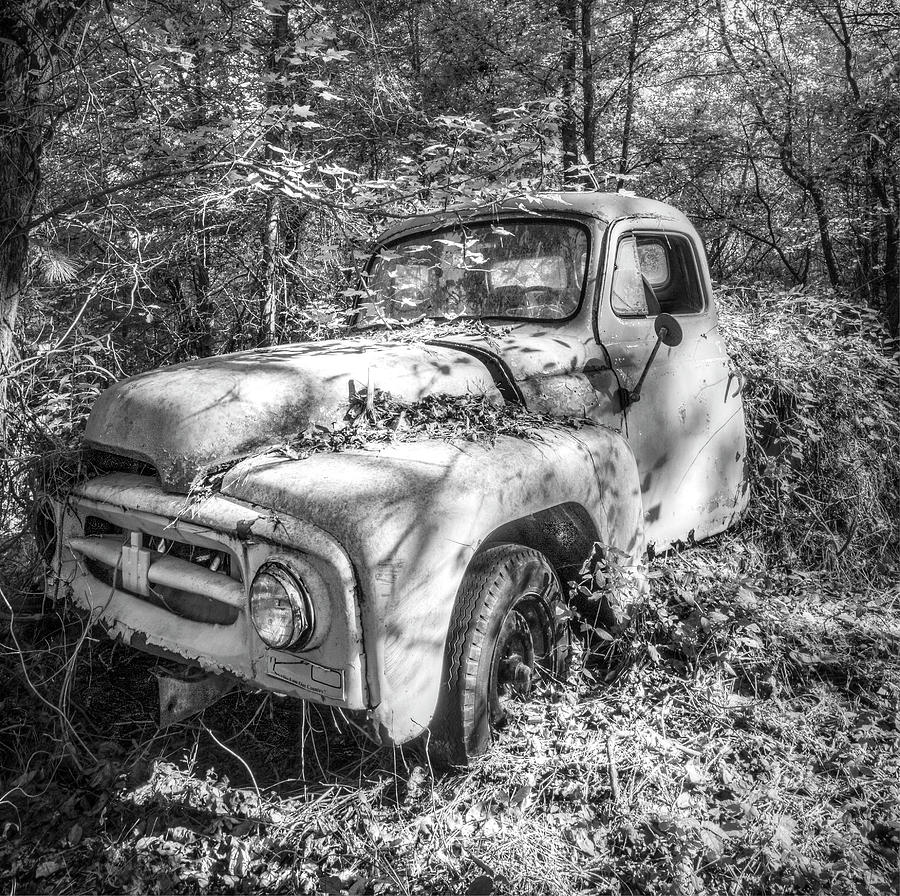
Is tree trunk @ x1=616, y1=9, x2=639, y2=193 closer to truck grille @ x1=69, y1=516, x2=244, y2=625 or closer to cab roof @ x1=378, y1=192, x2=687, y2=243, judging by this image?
cab roof @ x1=378, y1=192, x2=687, y2=243


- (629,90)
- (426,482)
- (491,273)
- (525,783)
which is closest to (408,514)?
(426,482)

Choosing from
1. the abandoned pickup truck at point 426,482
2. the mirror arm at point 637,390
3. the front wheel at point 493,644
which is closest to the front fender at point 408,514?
the abandoned pickup truck at point 426,482

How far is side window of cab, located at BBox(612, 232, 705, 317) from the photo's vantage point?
129 inches

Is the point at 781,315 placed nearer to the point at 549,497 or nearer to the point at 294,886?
the point at 549,497

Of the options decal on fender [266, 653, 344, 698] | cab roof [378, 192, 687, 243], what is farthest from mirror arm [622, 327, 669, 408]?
decal on fender [266, 653, 344, 698]

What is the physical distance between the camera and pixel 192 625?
2154 mm

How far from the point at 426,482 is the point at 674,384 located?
1821 mm

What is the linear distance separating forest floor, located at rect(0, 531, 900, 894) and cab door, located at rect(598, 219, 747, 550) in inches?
23.0

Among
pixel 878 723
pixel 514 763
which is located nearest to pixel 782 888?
pixel 514 763

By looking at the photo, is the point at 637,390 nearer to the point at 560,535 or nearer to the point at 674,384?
the point at 674,384

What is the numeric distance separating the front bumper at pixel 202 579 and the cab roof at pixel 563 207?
192cm

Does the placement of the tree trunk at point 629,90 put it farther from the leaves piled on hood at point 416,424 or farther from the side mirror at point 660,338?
the leaves piled on hood at point 416,424

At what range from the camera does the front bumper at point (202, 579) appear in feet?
6.19

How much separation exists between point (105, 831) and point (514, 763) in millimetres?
1239
